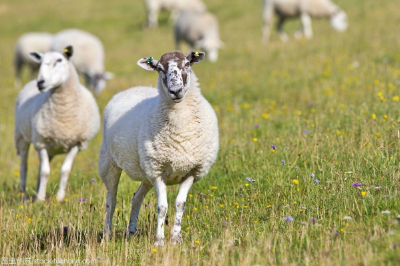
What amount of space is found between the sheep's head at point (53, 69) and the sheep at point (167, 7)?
21.2m

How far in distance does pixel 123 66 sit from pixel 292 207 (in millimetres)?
15784

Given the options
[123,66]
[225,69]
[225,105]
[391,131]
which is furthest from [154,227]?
[123,66]

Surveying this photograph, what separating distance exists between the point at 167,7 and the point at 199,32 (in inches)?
448

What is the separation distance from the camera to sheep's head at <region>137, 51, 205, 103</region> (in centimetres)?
448

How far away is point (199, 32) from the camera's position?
61.4 feet

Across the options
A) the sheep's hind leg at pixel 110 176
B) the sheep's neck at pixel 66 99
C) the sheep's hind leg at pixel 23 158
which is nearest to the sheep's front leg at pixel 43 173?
the sheep's neck at pixel 66 99

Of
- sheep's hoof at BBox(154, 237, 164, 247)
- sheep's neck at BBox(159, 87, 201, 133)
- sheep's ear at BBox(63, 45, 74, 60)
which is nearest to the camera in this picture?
sheep's hoof at BBox(154, 237, 164, 247)

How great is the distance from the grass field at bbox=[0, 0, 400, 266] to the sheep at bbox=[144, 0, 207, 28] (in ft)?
51.2

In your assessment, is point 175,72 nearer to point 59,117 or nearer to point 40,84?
point 40,84

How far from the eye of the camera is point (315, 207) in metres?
4.61

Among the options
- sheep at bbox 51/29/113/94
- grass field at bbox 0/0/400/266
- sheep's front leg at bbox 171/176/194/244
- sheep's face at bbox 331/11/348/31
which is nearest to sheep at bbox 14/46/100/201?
grass field at bbox 0/0/400/266

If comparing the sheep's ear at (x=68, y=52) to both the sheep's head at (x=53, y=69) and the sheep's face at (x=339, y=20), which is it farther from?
the sheep's face at (x=339, y=20)

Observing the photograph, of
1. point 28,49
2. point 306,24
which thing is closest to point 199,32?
point 306,24

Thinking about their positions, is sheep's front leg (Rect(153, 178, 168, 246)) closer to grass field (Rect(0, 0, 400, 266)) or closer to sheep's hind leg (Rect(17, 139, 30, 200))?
grass field (Rect(0, 0, 400, 266))
